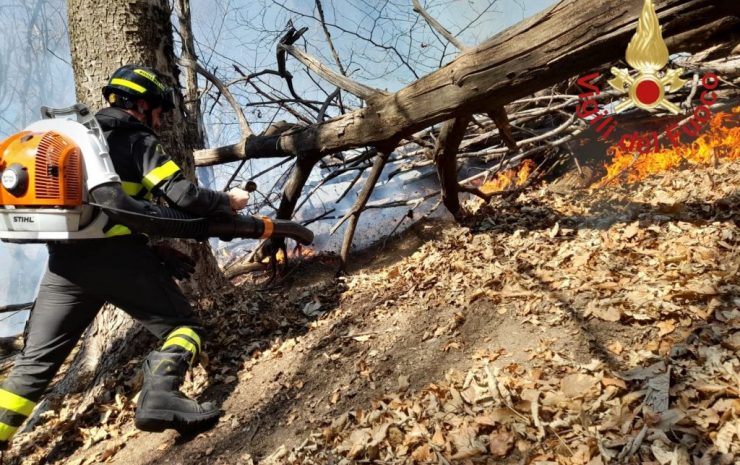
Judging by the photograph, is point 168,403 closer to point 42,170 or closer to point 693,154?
point 42,170

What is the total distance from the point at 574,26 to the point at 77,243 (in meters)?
3.28

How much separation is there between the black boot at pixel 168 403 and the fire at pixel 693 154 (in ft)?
14.6

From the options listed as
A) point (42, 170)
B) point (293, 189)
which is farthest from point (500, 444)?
point (293, 189)

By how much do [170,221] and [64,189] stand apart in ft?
1.79

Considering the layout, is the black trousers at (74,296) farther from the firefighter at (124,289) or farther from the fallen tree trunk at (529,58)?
the fallen tree trunk at (529,58)

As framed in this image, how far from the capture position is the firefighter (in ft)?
8.20

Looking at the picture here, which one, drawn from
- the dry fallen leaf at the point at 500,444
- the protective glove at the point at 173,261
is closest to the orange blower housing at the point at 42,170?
the protective glove at the point at 173,261

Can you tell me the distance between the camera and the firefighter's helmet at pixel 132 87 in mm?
2717

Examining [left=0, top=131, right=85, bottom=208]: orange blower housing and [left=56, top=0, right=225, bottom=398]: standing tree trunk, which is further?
[left=56, top=0, right=225, bottom=398]: standing tree trunk

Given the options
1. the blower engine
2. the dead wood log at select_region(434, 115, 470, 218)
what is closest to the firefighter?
the blower engine

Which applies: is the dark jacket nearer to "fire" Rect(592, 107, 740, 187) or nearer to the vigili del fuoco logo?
the vigili del fuoco logo

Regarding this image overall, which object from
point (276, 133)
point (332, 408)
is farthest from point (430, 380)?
point (276, 133)

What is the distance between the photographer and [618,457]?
1616 mm

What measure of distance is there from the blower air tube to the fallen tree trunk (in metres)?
1.31
